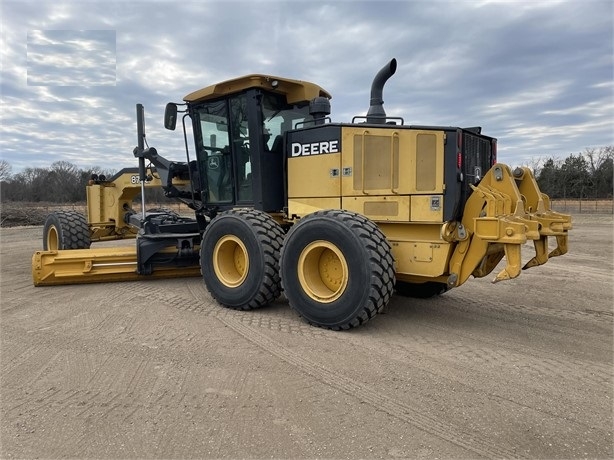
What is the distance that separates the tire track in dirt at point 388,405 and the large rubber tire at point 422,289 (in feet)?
8.77

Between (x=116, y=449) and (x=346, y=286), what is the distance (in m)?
2.62

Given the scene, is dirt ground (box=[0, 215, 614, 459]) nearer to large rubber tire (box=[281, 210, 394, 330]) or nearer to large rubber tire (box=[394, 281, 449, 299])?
large rubber tire (box=[281, 210, 394, 330])

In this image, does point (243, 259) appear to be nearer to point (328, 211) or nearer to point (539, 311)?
point (328, 211)

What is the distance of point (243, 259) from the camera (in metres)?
6.07

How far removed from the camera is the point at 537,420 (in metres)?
2.93

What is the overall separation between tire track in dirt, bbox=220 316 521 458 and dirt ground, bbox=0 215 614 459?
12mm

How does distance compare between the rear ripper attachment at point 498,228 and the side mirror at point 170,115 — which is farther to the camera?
the side mirror at point 170,115

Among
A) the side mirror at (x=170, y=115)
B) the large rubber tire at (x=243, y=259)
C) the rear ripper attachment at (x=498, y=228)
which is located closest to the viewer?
the rear ripper attachment at (x=498, y=228)

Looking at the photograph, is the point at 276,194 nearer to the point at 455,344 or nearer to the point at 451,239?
the point at 451,239

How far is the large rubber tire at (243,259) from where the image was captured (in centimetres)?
543

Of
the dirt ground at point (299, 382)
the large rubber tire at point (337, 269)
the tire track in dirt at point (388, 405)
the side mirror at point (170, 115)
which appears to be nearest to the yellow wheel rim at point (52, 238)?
the dirt ground at point (299, 382)

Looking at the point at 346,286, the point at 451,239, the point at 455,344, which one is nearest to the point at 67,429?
the point at 346,286

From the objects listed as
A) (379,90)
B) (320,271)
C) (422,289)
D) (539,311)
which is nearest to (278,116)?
(379,90)

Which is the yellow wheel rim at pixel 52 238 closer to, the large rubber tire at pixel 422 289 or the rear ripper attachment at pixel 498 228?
the large rubber tire at pixel 422 289
